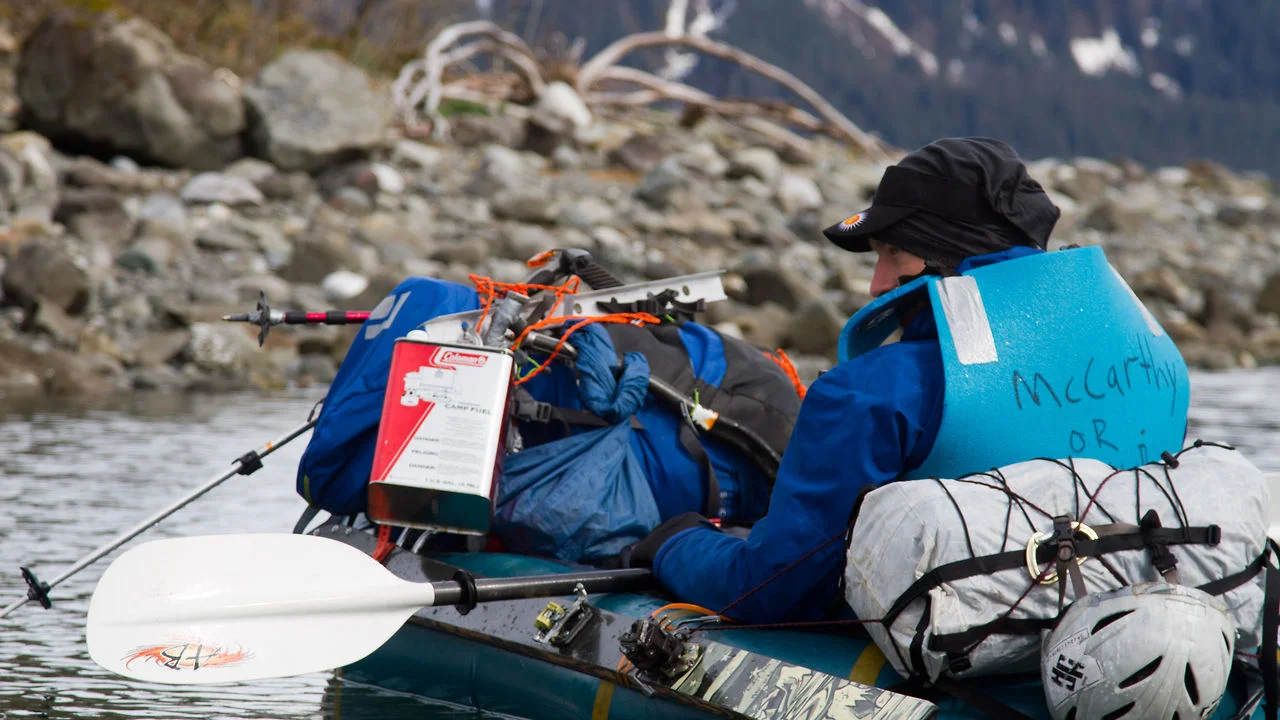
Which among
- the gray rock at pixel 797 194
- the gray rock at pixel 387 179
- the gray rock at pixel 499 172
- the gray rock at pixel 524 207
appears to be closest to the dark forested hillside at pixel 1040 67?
the gray rock at pixel 797 194

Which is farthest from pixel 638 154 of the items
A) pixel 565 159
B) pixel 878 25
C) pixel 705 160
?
pixel 878 25

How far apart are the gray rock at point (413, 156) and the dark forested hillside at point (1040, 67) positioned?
104ft

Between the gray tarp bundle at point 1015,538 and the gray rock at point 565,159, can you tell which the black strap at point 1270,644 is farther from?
the gray rock at point 565,159

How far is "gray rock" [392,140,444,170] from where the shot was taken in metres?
16.7

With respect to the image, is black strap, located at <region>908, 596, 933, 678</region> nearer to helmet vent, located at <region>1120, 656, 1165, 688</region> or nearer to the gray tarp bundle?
the gray tarp bundle

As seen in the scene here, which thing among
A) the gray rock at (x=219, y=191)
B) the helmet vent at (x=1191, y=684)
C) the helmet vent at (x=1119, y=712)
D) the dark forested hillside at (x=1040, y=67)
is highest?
the helmet vent at (x=1191, y=684)

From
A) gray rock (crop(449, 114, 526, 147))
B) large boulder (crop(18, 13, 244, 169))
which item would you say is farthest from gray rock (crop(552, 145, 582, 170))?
large boulder (crop(18, 13, 244, 169))

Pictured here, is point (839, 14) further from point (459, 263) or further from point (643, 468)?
point (643, 468)

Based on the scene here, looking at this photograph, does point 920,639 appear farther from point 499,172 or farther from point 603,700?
point 499,172

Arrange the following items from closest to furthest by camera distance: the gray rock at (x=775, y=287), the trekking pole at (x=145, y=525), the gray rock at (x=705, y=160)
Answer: the trekking pole at (x=145, y=525)
the gray rock at (x=775, y=287)
the gray rock at (x=705, y=160)

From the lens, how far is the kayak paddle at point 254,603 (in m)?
3.05

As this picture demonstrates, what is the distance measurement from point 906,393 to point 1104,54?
76157 mm

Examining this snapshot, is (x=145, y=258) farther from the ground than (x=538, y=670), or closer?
closer

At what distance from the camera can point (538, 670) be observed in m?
3.47
